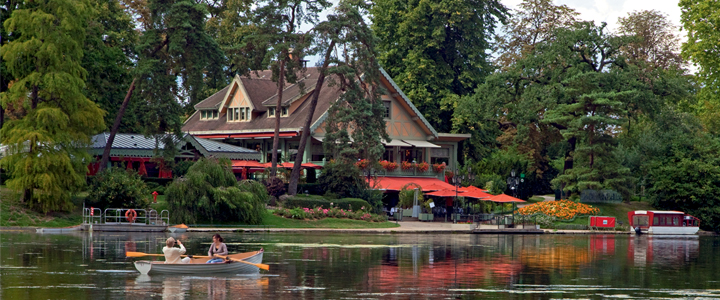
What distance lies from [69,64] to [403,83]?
107 feet

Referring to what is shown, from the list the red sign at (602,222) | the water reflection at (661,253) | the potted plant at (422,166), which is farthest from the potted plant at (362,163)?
the water reflection at (661,253)

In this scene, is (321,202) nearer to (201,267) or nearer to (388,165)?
(388,165)

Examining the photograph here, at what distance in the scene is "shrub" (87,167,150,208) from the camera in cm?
4541

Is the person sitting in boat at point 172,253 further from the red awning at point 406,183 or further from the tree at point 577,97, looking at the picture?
the tree at point 577,97

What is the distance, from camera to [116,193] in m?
45.2

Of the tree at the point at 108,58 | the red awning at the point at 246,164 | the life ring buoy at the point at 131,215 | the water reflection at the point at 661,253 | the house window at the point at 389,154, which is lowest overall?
the water reflection at the point at 661,253

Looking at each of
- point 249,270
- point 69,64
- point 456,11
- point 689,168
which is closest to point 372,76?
point 456,11

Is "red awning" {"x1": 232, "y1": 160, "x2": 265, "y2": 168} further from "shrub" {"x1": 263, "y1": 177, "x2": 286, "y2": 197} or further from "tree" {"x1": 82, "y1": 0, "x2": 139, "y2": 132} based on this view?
"tree" {"x1": 82, "y1": 0, "x2": 139, "y2": 132}

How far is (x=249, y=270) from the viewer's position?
83.1 ft

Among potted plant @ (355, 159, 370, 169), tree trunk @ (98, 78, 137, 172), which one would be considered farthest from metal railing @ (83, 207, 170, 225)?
potted plant @ (355, 159, 370, 169)

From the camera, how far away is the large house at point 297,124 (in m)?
64.2

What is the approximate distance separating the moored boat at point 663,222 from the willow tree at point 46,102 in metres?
38.7

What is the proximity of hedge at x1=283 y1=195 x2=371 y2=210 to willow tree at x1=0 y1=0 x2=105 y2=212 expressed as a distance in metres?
13.0

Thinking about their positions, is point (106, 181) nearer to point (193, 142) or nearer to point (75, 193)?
point (75, 193)
